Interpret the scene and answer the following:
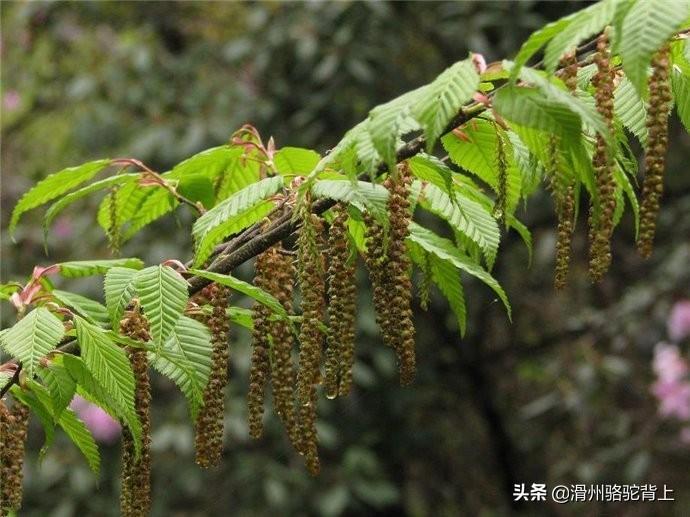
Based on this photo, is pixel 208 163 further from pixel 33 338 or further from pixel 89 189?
pixel 33 338

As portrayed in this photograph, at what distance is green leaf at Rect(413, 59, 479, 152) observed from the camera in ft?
2.61

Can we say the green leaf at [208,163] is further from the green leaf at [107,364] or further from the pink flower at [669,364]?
the pink flower at [669,364]

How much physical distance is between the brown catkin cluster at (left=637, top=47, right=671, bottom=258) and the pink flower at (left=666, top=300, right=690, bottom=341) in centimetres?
225

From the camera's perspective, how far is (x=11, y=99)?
373 cm

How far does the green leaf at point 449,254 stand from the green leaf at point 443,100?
6.7 inches

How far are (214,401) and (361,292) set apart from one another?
7.19ft

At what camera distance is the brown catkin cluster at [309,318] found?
2.86ft

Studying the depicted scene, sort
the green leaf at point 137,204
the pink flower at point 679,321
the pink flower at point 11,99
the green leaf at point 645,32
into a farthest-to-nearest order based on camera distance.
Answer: the pink flower at point 11,99 → the pink flower at point 679,321 → the green leaf at point 137,204 → the green leaf at point 645,32

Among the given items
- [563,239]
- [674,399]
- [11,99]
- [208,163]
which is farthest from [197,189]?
[11,99]

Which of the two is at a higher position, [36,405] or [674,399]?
[36,405]

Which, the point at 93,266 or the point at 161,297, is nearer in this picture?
the point at 161,297

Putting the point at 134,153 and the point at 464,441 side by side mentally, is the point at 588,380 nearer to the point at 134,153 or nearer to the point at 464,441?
the point at 464,441

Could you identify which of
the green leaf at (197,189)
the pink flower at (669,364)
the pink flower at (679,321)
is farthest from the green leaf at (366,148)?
the pink flower at (669,364)

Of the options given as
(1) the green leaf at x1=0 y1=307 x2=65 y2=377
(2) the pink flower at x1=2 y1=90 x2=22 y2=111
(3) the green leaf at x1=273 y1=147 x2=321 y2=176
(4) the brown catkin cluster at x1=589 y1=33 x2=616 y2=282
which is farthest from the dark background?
(4) the brown catkin cluster at x1=589 y1=33 x2=616 y2=282
